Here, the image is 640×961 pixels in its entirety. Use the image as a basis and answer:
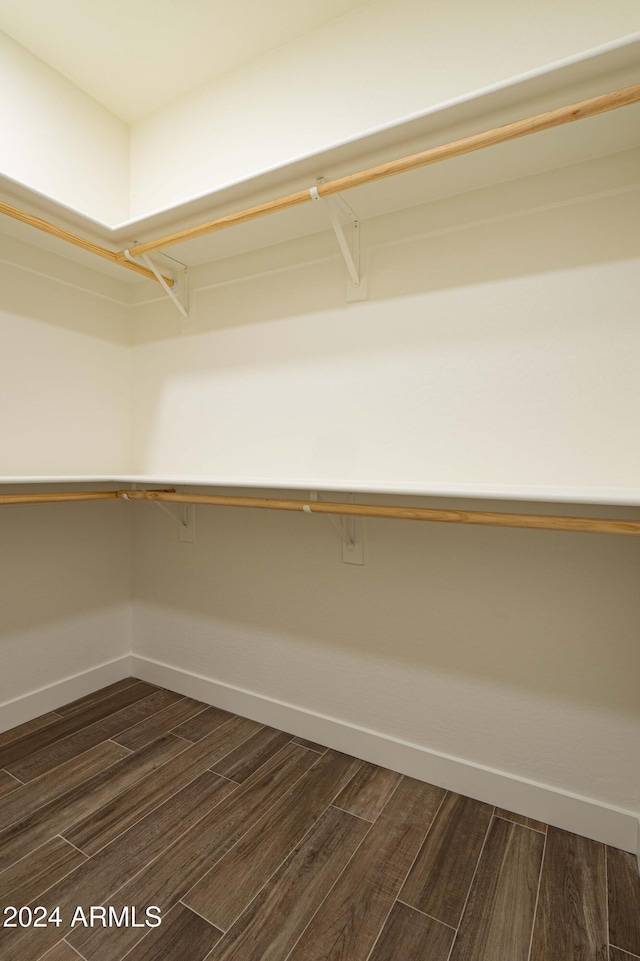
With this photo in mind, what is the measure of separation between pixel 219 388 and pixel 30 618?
1.28m

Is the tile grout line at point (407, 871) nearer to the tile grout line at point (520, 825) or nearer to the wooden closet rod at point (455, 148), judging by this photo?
the tile grout line at point (520, 825)

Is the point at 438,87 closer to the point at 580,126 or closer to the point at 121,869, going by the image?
the point at 580,126

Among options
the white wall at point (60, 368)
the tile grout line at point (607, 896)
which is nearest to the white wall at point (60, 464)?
the white wall at point (60, 368)

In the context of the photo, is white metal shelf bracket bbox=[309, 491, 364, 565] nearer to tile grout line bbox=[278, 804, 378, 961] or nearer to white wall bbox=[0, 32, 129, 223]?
tile grout line bbox=[278, 804, 378, 961]

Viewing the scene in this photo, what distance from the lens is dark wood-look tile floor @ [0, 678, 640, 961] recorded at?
108 centimetres

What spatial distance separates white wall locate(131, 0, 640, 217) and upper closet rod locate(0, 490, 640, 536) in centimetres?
107

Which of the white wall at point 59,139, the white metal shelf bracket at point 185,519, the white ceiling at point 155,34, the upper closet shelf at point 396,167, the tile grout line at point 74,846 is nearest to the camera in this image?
the upper closet shelf at point 396,167

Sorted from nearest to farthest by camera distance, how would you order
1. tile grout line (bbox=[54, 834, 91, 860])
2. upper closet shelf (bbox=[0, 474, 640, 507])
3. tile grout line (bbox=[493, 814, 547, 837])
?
upper closet shelf (bbox=[0, 474, 640, 507]) → tile grout line (bbox=[54, 834, 91, 860]) → tile grout line (bbox=[493, 814, 547, 837])

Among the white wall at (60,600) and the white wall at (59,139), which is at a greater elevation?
the white wall at (59,139)

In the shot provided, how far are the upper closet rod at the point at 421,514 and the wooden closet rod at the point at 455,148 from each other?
955 mm

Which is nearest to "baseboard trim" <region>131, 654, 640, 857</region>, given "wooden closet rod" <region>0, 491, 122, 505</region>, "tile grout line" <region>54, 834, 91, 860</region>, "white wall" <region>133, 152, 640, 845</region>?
"white wall" <region>133, 152, 640, 845</region>

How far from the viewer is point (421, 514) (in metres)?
1.34

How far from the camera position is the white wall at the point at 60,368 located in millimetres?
1902

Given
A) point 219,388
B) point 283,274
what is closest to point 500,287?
point 283,274
